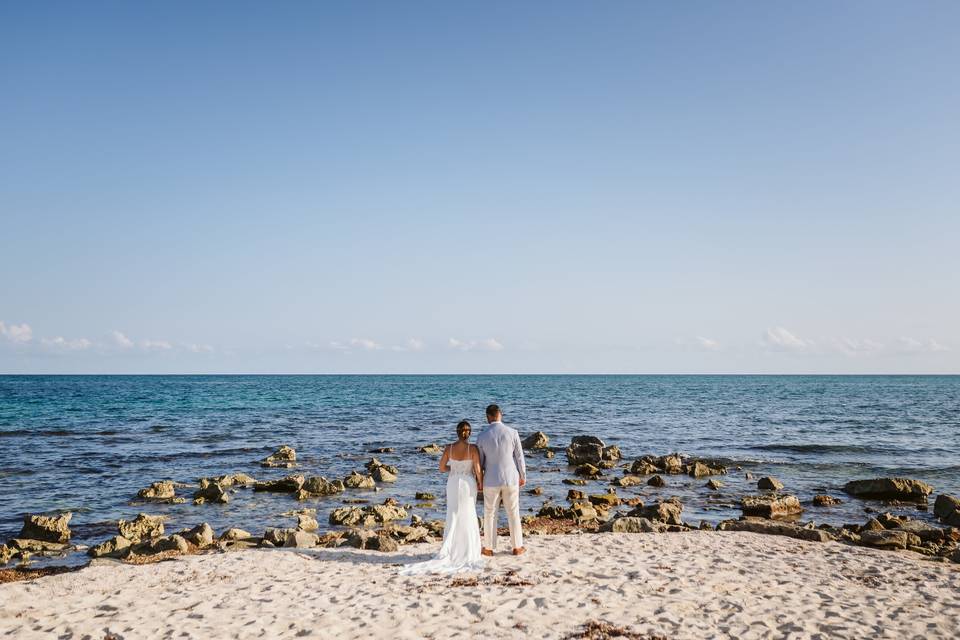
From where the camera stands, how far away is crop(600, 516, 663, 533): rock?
15547mm

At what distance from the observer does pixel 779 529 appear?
15.3m

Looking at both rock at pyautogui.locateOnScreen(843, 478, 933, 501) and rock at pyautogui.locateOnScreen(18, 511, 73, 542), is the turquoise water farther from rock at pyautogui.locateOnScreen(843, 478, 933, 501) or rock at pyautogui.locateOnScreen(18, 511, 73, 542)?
rock at pyautogui.locateOnScreen(843, 478, 933, 501)

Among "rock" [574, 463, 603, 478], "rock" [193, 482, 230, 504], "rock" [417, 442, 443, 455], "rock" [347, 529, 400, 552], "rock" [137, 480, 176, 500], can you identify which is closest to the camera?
"rock" [347, 529, 400, 552]

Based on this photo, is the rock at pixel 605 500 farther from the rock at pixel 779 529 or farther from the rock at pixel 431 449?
the rock at pixel 431 449

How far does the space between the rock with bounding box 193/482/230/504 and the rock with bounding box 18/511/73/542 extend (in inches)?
195

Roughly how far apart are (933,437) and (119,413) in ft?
199

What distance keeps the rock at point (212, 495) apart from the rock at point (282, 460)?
22.9 ft

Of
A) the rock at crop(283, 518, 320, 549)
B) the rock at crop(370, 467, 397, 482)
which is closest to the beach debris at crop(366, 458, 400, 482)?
the rock at crop(370, 467, 397, 482)

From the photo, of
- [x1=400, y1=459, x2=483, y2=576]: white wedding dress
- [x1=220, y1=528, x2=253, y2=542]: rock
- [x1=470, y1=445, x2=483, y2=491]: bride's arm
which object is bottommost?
[x1=220, y1=528, x2=253, y2=542]: rock

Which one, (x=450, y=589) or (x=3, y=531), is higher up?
(x=450, y=589)

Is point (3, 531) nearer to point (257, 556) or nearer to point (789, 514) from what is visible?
point (257, 556)

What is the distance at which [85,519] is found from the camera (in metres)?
18.1

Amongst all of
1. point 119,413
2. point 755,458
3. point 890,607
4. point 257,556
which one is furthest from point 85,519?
point 119,413

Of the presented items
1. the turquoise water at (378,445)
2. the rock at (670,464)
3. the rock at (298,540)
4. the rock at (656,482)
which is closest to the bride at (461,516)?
the rock at (298,540)
